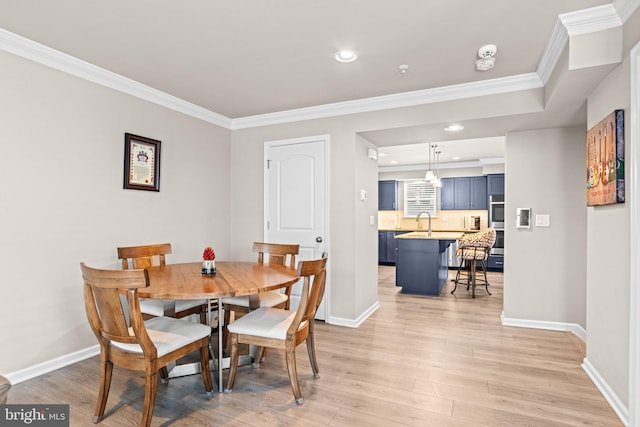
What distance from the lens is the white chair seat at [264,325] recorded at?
223 cm

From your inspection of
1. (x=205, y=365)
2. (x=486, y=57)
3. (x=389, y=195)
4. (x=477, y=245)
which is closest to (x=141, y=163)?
(x=205, y=365)

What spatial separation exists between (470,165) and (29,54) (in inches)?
311

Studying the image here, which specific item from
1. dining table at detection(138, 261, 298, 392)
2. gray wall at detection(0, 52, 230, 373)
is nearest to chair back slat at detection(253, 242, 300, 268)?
dining table at detection(138, 261, 298, 392)

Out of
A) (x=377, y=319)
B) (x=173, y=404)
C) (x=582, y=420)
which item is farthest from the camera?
(x=377, y=319)

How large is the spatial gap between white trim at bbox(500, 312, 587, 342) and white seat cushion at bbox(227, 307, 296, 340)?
276 cm

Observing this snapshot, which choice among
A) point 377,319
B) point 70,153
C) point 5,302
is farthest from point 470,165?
point 5,302

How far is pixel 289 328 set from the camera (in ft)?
7.23

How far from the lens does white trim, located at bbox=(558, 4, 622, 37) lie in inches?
82.5

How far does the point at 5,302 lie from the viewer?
8.01 ft

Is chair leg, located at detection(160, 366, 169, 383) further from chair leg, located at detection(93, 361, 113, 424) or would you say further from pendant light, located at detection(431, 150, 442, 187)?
pendant light, located at detection(431, 150, 442, 187)

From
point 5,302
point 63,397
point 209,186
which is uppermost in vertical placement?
point 209,186

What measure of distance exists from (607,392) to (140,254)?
3.69m

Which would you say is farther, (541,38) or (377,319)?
(377,319)

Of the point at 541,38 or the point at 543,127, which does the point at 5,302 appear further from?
the point at 543,127
